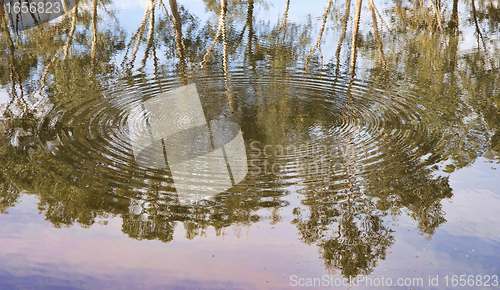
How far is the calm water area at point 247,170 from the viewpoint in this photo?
412 cm

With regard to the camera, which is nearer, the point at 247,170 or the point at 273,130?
the point at 247,170

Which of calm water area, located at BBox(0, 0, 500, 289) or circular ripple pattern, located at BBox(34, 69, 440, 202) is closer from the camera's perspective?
calm water area, located at BBox(0, 0, 500, 289)

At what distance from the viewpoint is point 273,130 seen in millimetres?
6508

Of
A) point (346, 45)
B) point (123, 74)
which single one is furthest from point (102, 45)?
point (346, 45)

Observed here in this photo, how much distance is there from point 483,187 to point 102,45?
856 cm

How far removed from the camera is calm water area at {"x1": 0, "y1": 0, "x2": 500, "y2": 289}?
4125 millimetres

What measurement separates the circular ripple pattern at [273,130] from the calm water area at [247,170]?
31mm

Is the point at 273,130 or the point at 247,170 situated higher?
the point at 273,130

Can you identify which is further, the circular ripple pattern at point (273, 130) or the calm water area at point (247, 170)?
the circular ripple pattern at point (273, 130)

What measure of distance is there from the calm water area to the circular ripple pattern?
1.2 inches

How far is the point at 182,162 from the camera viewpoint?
5.54m

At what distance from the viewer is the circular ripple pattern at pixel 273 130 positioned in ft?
17.4

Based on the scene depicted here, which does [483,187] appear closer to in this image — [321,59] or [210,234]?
[210,234]

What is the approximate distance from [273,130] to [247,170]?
1179mm
